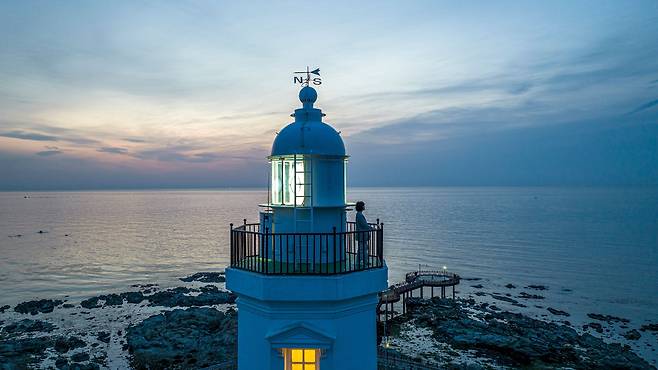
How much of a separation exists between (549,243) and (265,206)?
7662 cm

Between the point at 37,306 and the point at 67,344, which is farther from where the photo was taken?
the point at 37,306

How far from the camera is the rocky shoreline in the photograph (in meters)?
25.4

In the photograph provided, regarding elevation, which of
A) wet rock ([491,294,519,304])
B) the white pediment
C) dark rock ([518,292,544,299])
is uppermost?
the white pediment

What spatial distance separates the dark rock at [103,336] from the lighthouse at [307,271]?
87.8ft

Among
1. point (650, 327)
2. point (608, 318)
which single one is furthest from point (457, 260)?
point (650, 327)

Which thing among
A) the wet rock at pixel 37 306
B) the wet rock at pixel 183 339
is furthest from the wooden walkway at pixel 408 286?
the wet rock at pixel 37 306

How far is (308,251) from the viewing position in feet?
27.4

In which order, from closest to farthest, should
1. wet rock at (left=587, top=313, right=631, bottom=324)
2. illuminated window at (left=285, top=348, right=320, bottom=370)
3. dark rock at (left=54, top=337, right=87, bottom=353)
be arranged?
illuminated window at (left=285, top=348, right=320, bottom=370)
dark rock at (left=54, top=337, right=87, bottom=353)
wet rock at (left=587, top=313, right=631, bottom=324)

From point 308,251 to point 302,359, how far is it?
7.11ft

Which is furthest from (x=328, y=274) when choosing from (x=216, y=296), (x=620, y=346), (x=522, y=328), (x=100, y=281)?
(x=100, y=281)

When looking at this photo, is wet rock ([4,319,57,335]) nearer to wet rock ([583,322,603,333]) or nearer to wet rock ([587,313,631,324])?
wet rock ([583,322,603,333])

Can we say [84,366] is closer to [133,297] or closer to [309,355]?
[133,297]

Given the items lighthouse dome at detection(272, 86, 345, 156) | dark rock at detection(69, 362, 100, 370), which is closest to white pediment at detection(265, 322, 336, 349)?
lighthouse dome at detection(272, 86, 345, 156)

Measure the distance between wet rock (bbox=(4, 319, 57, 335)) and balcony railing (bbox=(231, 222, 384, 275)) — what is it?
32.0m
